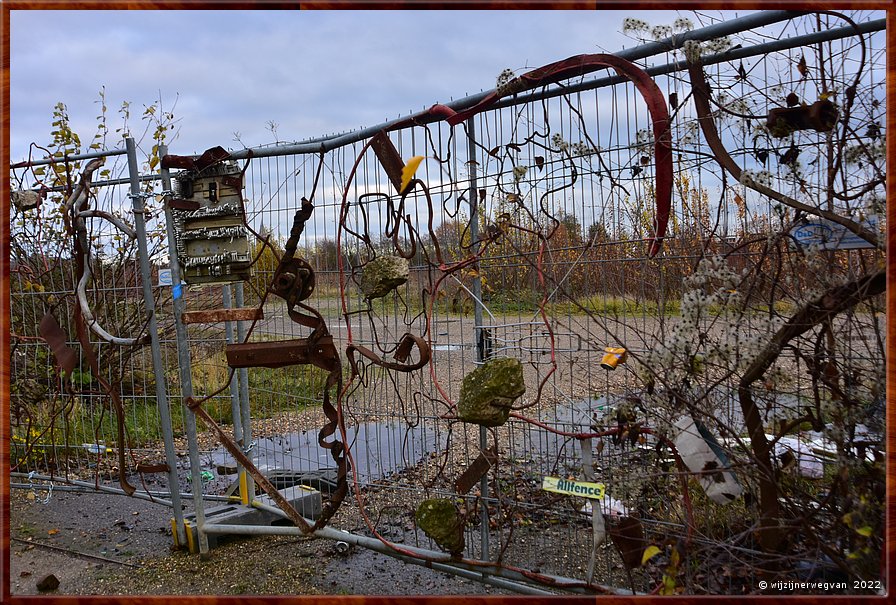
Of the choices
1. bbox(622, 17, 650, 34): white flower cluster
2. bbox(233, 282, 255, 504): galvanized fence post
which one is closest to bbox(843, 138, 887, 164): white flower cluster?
bbox(622, 17, 650, 34): white flower cluster

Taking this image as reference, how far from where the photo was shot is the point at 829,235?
7.23 ft

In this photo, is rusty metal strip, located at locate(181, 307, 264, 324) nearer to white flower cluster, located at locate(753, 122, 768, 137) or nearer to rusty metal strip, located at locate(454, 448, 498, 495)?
rusty metal strip, located at locate(454, 448, 498, 495)

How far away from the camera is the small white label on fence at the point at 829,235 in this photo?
2143 millimetres

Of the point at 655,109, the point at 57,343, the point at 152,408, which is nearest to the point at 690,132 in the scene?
the point at 655,109

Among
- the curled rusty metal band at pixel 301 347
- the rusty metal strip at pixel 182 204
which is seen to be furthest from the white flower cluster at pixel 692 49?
the rusty metal strip at pixel 182 204

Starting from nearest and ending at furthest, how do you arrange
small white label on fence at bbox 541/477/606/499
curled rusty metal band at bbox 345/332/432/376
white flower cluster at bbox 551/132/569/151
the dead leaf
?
the dead leaf < small white label on fence at bbox 541/477/606/499 < white flower cluster at bbox 551/132/569/151 < curled rusty metal band at bbox 345/332/432/376

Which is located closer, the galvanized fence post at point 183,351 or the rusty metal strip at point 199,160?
the rusty metal strip at point 199,160

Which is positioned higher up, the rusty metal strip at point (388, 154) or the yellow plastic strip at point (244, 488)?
the rusty metal strip at point (388, 154)

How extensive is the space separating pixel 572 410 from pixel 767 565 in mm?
897

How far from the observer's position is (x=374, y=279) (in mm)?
2975

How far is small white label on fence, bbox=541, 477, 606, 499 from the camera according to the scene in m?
2.50

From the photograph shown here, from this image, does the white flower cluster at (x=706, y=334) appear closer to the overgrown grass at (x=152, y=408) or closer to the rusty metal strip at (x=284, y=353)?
the rusty metal strip at (x=284, y=353)

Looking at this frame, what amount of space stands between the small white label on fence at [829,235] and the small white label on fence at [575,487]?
3.80 ft

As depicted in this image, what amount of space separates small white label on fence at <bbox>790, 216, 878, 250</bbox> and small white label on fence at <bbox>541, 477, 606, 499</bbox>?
1.16 m
